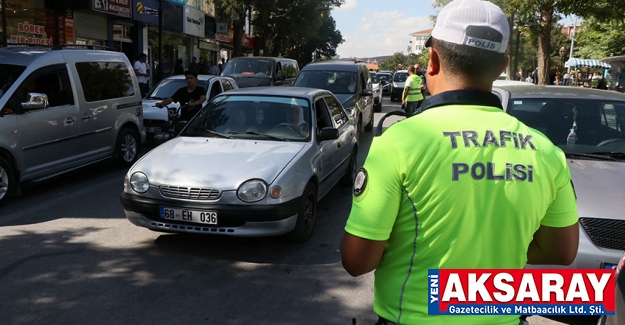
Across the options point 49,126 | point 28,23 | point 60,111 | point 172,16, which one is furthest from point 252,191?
point 172,16

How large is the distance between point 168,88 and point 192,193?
26.0 ft

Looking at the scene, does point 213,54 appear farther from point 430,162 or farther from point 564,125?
point 430,162

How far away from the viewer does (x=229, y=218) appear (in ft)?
16.6

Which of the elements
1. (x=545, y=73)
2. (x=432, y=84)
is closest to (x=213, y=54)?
(x=545, y=73)

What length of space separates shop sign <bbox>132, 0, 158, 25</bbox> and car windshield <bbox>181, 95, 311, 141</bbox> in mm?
17709

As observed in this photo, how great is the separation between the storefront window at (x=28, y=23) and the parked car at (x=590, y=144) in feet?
49.4

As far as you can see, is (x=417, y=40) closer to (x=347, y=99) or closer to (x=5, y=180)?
(x=347, y=99)

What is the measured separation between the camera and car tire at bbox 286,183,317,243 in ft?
18.1

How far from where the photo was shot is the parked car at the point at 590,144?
379 centimetres

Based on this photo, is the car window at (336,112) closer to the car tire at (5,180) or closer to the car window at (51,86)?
the car window at (51,86)

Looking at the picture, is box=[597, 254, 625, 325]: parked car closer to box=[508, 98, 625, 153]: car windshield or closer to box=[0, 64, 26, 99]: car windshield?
box=[508, 98, 625, 153]: car windshield

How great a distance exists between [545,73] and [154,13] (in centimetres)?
1572

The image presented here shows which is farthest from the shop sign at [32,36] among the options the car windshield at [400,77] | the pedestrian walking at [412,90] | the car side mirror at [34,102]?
the car windshield at [400,77]

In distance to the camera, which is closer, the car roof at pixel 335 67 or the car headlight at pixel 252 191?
the car headlight at pixel 252 191
